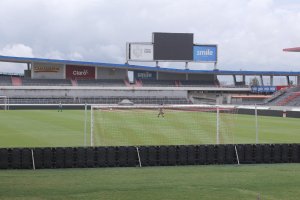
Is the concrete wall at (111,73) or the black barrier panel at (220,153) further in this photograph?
the concrete wall at (111,73)

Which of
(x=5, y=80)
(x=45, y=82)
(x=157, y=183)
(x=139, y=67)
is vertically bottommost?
(x=157, y=183)

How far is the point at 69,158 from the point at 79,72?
8153 cm

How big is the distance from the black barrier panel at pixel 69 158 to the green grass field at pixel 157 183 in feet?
1.81

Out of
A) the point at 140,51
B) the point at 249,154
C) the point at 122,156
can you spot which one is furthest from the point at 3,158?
the point at 140,51

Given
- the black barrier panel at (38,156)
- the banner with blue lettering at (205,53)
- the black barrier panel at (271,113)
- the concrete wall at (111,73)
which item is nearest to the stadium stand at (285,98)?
the banner with blue lettering at (205,53)

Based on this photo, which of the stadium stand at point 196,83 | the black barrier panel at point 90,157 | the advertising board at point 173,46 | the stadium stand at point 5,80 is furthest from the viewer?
the stadium stand at point 196,83

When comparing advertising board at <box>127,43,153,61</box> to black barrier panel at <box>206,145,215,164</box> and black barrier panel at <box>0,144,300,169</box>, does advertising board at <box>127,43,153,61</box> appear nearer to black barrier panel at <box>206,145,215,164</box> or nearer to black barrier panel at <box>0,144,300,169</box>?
black barrier panel at <box>0,144,300,169</box>

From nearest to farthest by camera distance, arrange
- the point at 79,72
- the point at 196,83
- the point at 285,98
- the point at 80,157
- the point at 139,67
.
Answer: the point at 80,157 → the point at 285,98 → the point at 139,67 → the point at 79,72 → the point at 196,83

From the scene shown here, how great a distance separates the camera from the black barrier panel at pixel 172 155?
63.1 ft

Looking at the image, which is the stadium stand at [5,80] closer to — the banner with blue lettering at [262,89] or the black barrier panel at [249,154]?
the banner with blue lettering at [262,89]

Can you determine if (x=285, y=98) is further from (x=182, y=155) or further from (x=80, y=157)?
(x=80, y=157)

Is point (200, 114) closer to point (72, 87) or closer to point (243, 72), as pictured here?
point (72, 87)

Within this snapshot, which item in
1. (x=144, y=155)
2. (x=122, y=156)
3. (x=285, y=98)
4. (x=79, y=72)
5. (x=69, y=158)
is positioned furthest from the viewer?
(x=79, y=72)

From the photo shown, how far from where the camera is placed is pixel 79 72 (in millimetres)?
99188
